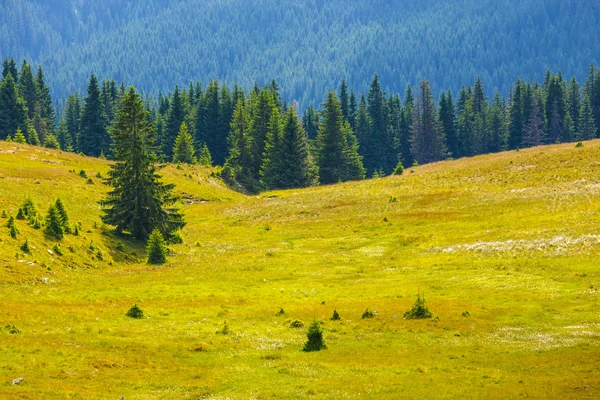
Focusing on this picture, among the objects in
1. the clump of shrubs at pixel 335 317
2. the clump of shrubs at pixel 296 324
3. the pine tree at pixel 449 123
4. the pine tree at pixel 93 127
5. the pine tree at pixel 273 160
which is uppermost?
the pine tree at pixel 449 123

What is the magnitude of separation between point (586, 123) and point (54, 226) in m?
164

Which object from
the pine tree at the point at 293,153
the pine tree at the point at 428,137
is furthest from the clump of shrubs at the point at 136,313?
the pine tree at the point at 428,137

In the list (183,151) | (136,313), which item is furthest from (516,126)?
(136,313)

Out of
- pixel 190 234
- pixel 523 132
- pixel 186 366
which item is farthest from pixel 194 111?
pixel 186 366

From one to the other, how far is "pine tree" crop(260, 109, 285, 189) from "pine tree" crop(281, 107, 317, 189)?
878 mm

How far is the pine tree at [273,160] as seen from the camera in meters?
137

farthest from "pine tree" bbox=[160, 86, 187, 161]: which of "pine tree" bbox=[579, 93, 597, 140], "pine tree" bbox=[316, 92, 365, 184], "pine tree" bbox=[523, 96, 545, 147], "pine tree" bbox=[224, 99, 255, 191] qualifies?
"pine tree" bbox=[579, 93, 597, 140]

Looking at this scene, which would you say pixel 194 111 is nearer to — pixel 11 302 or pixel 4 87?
pixel 4 87

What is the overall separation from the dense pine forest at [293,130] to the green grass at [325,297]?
153ft

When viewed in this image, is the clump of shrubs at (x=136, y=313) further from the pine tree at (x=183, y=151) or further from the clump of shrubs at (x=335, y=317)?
the pine tree at (x=183, y=151)

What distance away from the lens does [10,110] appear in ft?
508

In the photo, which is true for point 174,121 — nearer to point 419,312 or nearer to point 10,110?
point 10,110

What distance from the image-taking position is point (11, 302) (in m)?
37.8

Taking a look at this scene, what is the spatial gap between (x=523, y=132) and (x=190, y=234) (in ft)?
436
